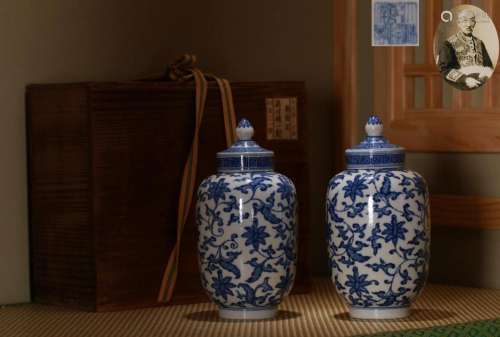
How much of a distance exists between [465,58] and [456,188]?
227 mm

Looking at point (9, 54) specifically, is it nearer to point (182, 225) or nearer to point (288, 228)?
point (182, 225)

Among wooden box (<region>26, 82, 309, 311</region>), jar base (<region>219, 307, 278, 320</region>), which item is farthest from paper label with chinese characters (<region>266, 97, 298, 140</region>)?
jar base (<region>219, 307, 278, 320</region>)

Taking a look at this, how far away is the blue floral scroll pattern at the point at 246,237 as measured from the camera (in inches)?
64.3

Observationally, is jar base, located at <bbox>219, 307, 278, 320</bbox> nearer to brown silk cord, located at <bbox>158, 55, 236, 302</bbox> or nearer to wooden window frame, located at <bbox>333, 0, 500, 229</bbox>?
brown silk cord, located at <bbox>158, 55, 236, 302</bbox>

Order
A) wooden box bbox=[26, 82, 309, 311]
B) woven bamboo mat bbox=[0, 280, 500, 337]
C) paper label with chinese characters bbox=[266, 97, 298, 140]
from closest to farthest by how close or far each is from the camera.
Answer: woven bamboo mat bbox=[0, 280, 500, 337], wooden box bbox=[26, 82, 309, 311], paper label with chinese characters bbox=[266, 97, 298, 140]

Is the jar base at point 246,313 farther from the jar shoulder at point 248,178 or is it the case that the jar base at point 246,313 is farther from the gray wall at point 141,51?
the gray wall at point 141,51

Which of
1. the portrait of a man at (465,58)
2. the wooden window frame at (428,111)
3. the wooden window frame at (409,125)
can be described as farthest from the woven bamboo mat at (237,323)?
the portrait of a man at (465,58)

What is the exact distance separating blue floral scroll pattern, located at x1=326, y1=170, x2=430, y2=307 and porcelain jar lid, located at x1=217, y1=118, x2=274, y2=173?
0.36 feet

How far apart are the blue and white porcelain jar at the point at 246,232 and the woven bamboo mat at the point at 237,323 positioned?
4 centimetres

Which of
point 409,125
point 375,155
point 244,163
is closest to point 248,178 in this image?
point 244,163

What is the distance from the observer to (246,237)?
1631mm

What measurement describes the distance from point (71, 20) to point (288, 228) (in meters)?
0.55

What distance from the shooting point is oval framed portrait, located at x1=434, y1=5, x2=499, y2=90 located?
6.23 feet

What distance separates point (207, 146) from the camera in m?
1.84
